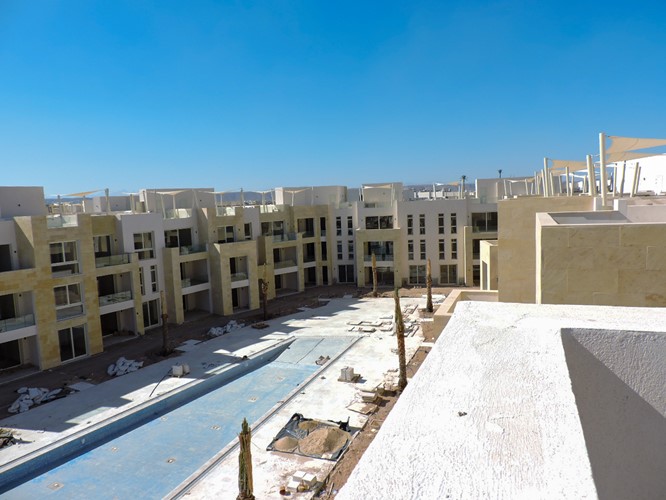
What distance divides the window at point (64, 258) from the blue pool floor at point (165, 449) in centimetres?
941

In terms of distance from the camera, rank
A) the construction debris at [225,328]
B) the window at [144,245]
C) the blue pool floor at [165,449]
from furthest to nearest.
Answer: the window at [144,245] → the construction debris at [225,328] → the blue pool floor at [165,449]

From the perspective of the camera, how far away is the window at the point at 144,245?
26484 millimetres

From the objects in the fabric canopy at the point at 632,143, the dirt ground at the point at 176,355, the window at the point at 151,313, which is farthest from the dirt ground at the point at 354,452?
the window at the point at 151,313

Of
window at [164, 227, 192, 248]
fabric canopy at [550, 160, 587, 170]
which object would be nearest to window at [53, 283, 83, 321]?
window at [164, 227, 192, 248]

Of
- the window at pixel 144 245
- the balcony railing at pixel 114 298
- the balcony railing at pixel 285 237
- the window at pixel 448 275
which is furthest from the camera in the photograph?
the window at pixel 448 275

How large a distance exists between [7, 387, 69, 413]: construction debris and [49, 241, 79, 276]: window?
5.64 metres

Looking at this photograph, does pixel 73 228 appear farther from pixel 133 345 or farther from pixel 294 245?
pixel 294 245

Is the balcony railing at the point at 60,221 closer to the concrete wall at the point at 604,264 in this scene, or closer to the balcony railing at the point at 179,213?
the balcony railing at the point at 179,213

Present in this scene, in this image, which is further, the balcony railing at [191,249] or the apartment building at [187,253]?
the balcony railing at [191,249]

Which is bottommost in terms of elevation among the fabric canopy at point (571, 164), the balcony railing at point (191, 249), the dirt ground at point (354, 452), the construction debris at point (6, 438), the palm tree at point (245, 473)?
the dirt ground at point (354, 452)

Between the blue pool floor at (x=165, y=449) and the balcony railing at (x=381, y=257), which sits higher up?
the balcony railing at (x=381, y=257)

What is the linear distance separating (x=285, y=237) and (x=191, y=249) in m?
7.69

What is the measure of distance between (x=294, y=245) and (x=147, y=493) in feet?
78.6

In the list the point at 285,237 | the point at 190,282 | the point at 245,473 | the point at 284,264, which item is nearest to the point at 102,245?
the point at 190,282
